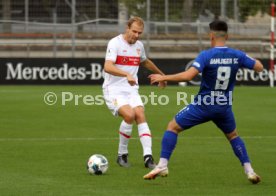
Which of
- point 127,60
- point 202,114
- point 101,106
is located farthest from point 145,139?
point 101,106

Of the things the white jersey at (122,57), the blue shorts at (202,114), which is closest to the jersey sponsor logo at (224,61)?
the blue shorts at (202,114)

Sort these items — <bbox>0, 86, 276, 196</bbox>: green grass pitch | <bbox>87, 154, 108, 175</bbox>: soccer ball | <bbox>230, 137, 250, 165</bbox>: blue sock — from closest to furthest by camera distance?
<bbox>0, 86, 276, 196</bbox>: green grass pitch < <bbox>230, 137, 250, 165</bbox>: blue sock < <bbox>87, 154, 108, 175</bbox>: soccer ball

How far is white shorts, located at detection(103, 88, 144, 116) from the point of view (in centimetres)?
1293

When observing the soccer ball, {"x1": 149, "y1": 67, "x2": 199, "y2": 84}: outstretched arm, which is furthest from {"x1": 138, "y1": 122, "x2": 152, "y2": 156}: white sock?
{"x1": 149, "y1": 67, "x2": 199, "y2": 84}: outstretched arm

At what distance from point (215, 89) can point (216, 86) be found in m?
0.04

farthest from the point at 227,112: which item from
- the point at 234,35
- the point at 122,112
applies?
the point at 234,35

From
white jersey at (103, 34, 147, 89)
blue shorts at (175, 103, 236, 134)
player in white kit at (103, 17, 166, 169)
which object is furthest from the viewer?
white jersey at (103, 34, 147, 89)

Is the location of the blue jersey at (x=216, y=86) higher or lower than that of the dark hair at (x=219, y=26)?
lower

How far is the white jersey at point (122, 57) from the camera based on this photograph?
12852 mm

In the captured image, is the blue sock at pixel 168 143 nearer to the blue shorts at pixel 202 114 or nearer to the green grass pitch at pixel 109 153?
the blue shorts at pixel 202 114

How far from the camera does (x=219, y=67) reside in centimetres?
1074

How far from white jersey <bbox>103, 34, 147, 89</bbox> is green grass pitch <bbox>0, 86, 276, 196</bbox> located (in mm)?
1198

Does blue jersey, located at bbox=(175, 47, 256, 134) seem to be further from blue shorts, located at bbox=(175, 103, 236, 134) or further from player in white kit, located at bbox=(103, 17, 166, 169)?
player in white kit, located at bbox=(103, 17, 166, 169)

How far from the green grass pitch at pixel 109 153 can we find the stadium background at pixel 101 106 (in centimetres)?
2
